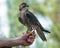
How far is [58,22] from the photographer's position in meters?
5.25

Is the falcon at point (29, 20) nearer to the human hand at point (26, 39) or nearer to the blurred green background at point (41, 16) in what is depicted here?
the human hand at point (26, 39)

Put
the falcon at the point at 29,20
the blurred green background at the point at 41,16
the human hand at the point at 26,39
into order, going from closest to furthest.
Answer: the human hand at the point at 26,39
the falcon at the point at 29,20
the blurred green background at the point at 41,16

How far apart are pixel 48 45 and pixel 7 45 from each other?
7.99 ft

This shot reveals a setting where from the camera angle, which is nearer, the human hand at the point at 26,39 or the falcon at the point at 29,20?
the human hand at the point at 26,39

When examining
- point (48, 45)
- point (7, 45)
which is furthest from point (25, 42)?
point (48, 45)

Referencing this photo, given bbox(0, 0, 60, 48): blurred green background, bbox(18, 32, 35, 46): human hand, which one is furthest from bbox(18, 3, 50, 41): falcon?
bbox(0, 0, 60, 48): blurred green background

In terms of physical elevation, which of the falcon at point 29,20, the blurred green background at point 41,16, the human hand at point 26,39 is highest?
the blurred green background at point 41,16

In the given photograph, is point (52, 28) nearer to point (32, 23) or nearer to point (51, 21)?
point (51, 21)

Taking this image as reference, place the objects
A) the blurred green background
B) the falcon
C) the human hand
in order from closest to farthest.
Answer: the human hand, the falcon, the blurred green background

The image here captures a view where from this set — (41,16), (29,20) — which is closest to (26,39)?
(29,20)

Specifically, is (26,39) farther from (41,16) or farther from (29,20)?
(41,16)

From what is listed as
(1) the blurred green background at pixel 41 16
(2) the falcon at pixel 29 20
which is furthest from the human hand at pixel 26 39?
(1) the blurred green background at pixel 41 16

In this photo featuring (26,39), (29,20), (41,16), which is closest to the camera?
(26,39)

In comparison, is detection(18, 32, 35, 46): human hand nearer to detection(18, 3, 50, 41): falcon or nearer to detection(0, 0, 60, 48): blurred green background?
detection(18, 3, 50, 41): falcon
